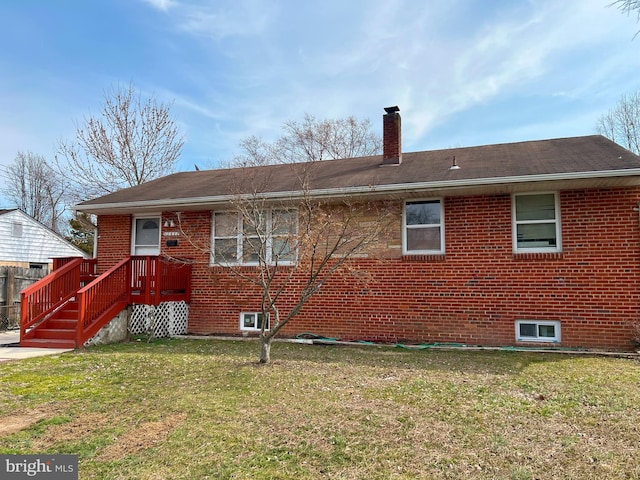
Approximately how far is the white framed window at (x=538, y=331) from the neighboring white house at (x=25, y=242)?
20519mm

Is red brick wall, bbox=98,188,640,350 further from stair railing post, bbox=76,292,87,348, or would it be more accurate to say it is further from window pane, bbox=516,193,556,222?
stair railing post, bbox=76,292,87,348

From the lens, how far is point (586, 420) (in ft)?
13.8

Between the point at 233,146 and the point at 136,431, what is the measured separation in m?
23.9

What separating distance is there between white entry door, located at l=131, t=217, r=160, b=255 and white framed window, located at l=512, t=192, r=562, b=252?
8829mm

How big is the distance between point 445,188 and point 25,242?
21.3m

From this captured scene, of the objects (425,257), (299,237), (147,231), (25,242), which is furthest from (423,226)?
(25,242)

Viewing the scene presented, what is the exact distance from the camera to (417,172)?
9.86 meters

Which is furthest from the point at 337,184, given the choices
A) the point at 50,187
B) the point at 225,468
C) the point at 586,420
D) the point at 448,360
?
the point at 50,187

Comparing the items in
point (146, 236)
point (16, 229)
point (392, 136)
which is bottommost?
→ point (146, 236)

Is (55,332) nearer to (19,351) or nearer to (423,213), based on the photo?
(19,351)

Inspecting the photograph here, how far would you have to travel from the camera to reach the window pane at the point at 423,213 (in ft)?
30.8

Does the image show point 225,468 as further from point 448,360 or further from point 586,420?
point 448,360

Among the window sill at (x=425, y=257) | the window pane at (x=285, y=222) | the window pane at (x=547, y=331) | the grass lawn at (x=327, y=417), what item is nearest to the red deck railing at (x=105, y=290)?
the grass lawn at (x=327, y=417)

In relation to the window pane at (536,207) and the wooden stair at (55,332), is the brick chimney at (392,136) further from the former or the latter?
the wooden stair at (55,332)
